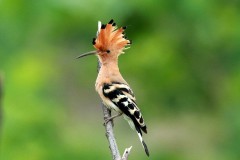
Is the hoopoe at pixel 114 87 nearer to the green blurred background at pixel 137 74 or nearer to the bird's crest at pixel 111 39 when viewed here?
the bird's crest at pixel 111 39

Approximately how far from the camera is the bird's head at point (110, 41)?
12.8 feet

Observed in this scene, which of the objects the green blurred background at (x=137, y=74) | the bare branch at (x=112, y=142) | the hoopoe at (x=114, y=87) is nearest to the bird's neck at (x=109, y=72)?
the hoopoe at (x=114, y=87)

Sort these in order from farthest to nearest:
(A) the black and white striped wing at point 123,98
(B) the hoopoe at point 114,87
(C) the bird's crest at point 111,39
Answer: (A) the black and white striped wing at point 123,98, (B) the hoopoe at point 114,87, (C) the bird's crest at point 111,39

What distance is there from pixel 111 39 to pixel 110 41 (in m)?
0.03

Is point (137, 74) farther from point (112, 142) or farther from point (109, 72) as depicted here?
point (112, 142)

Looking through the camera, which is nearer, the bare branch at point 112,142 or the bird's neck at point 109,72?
the bare branch at point 112,142

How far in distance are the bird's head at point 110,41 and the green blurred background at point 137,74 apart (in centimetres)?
207

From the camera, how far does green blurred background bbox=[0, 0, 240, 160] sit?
6.39 metres

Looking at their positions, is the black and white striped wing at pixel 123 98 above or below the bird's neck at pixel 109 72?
below

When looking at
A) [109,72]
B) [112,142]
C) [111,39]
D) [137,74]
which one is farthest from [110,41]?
[137,74]

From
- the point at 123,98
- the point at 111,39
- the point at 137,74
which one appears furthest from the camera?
the point at 137,74

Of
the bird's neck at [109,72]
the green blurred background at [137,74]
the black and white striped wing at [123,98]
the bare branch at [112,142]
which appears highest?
the green blurred background at [137,74]

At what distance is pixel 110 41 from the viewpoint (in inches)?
155

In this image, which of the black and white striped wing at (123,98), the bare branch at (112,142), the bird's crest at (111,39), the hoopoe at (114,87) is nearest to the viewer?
the bare branch at (112,142)
